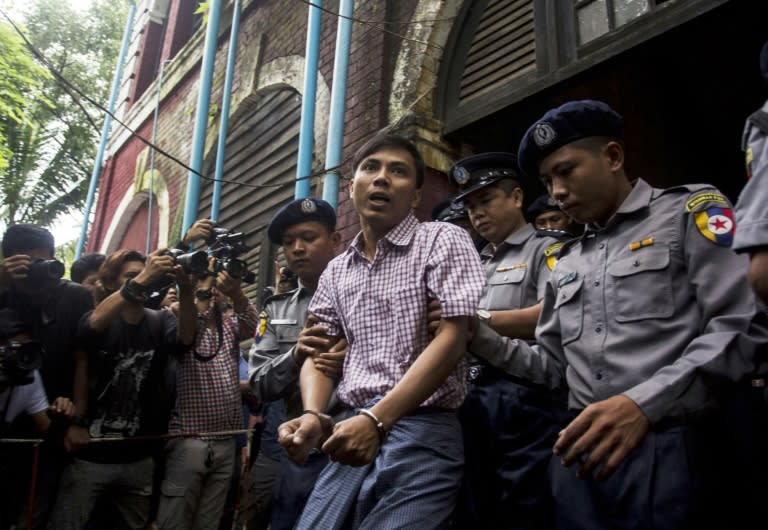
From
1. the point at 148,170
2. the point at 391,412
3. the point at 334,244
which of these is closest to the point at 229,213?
the point at 148,170

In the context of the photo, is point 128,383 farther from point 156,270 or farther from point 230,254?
point 230,254

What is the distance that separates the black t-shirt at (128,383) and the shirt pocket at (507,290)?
Answer: 1.88m

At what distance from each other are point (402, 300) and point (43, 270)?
2.25m

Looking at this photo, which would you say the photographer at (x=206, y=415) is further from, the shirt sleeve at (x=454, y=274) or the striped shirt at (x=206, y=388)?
the shirt sleeve at (x=454, y=274)

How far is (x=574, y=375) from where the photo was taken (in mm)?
1681

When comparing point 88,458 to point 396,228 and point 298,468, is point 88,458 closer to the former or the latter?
point 298,468

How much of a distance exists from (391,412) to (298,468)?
96cm

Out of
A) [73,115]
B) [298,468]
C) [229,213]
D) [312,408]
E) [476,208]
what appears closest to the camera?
[312,408]

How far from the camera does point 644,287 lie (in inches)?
61.3

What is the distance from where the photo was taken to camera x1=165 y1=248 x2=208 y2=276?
312cm

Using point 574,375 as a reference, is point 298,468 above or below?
below

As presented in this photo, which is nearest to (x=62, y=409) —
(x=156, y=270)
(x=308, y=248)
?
(x=156, y=270)

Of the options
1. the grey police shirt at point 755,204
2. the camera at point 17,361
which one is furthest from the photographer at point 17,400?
the grey police shirt at point 755,204

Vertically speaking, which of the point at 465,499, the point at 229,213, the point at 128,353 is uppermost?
the point at 229,213
